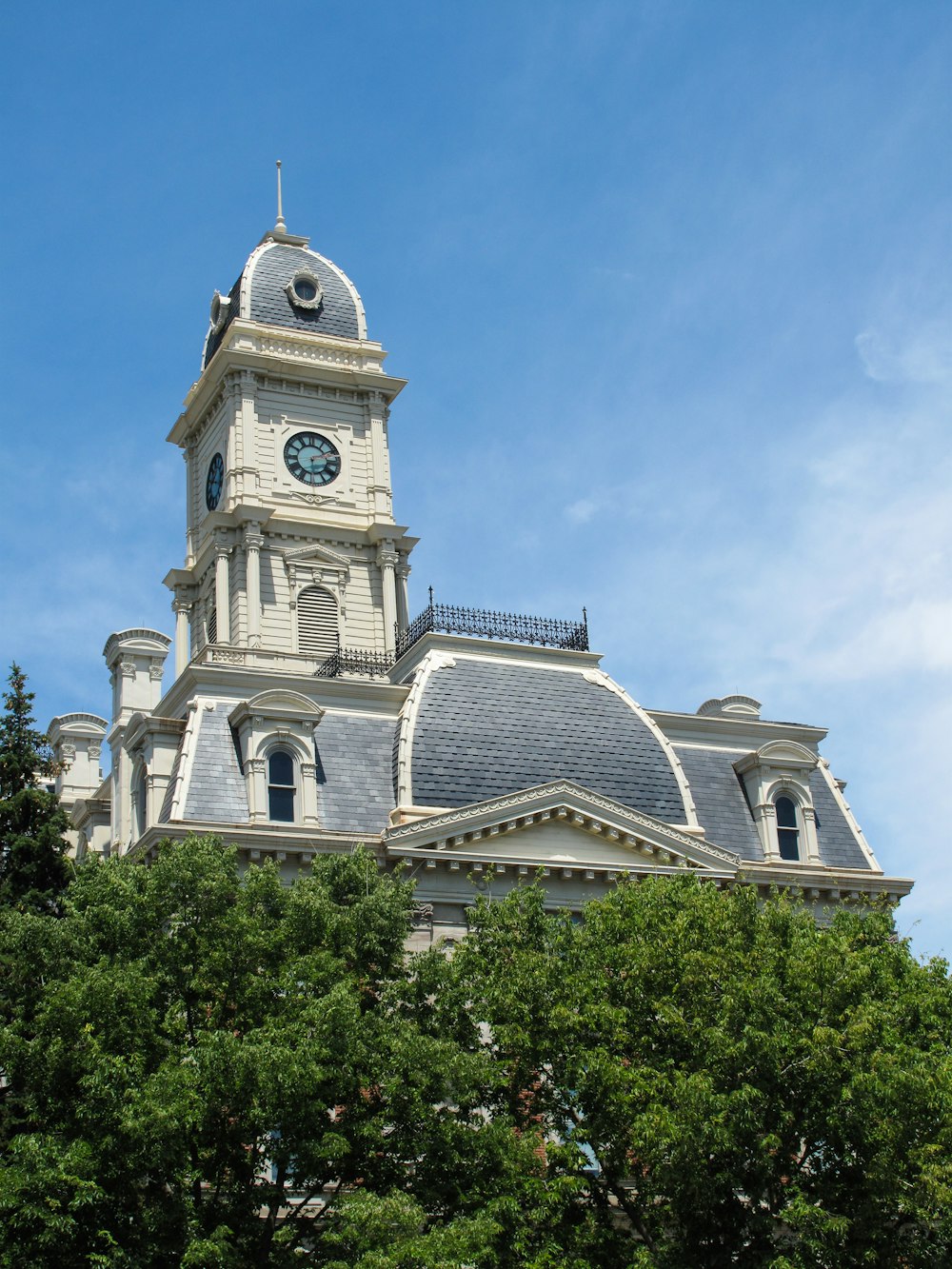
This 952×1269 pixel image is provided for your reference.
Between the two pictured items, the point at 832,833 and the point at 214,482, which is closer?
the point at 832,833

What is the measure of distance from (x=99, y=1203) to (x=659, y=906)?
1202 centimetres

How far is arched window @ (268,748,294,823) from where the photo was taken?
41.6m

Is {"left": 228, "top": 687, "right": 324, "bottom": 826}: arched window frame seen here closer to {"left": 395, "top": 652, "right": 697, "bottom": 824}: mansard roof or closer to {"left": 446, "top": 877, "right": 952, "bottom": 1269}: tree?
{"left": 395, "top": 652, "right": 697, "bottom": 824}: mansard roof

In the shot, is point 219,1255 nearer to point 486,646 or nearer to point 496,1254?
point 496,1254

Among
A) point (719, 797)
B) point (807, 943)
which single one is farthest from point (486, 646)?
point (807, 943)

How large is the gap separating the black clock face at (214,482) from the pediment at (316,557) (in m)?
4.16

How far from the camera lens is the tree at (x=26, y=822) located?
3722 cm

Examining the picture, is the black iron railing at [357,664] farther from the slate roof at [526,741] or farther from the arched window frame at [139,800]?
the arched window frame at [139,800]

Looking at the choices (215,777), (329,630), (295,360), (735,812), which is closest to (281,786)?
(215,777)

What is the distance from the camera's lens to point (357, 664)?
50.1 meters

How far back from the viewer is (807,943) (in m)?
33.2

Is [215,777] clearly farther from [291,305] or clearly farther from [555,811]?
[291,305]

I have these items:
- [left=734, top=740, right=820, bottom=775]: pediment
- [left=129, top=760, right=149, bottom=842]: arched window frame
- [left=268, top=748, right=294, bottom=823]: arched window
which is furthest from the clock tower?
[left=734, top=740, right=820, bottom=775]: pediment

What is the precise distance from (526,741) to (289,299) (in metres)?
24.6
